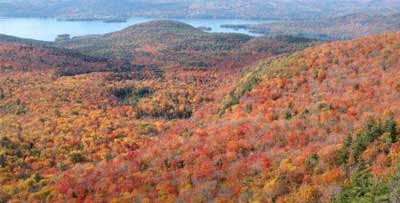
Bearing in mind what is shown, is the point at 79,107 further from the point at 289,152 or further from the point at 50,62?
the point at 50,62

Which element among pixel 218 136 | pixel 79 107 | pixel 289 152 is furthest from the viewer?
pixel 79 107

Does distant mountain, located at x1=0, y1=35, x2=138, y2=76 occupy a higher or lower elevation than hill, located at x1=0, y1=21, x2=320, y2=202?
higher

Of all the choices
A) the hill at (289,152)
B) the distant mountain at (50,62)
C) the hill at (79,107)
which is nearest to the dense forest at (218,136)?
the hill at (289,152)

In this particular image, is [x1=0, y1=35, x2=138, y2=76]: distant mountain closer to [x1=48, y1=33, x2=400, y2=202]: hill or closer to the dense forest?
the dense forest

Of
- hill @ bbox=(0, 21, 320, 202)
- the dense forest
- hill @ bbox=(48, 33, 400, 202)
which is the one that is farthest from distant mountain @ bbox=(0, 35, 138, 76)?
hill @ bbox=(48, 33, 400, 202)

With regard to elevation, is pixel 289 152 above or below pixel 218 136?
above

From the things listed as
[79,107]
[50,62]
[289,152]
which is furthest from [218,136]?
[50,62]

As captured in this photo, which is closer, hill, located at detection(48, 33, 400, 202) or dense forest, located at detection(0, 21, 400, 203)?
hill, located at detection(48, 33, 400, 202)

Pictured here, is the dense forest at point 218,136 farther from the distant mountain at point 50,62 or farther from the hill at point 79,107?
the distant mountain at point 50,62
